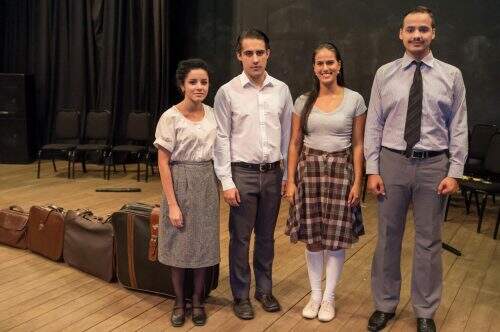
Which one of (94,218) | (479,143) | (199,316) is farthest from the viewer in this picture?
(479,143)

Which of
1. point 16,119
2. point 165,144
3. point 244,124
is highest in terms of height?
point 244,124

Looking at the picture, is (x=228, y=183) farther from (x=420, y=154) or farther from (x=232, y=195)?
(x=420, y=154)

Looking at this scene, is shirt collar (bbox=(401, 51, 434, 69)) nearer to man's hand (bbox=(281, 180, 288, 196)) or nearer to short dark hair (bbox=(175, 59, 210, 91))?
man's hand (bbox=(281, 180, 288, 196))

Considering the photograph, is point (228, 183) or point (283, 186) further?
point (283, 186)

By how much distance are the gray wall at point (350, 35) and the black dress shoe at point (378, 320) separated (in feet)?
14.6

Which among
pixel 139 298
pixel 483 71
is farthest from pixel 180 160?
pixel 483 71

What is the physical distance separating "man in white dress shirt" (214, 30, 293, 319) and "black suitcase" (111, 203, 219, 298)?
0.45 meters

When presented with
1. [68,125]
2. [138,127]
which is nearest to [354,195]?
[138,127]

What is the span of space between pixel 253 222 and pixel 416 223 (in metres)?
0.83

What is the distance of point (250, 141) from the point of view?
9.65ft

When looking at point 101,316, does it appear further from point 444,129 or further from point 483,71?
point 483,71

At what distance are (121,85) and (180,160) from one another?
5468mm

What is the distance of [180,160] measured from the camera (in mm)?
2922

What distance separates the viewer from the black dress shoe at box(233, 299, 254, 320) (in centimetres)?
311
